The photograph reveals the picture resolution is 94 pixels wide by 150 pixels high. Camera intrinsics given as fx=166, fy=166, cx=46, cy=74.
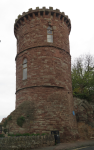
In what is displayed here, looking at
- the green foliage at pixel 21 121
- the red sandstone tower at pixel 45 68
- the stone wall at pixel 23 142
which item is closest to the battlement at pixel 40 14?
the red sandstone tower at pixel 45 68

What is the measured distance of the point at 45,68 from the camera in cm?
1419

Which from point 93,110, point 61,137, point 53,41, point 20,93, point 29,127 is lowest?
point 61,137

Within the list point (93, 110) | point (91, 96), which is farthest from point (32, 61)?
point (91, 96)

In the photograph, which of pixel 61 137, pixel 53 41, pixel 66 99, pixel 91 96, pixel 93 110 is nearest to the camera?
pixel 61 137

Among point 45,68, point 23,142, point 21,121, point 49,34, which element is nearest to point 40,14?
point 49,34

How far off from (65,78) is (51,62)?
1.97 metres

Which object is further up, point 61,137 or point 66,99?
point 66,99

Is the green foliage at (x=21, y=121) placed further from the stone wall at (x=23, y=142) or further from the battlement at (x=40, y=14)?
the battlement at (x=40, y=14)

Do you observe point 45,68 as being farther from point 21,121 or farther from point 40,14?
point 40,14

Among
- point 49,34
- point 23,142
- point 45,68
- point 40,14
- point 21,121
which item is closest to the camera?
point 23,142

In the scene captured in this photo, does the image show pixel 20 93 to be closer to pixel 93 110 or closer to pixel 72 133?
pixel 72 133

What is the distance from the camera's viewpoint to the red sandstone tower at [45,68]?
520 inches

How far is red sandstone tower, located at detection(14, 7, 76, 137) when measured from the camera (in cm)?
1322

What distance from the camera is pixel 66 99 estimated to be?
14312 mm
